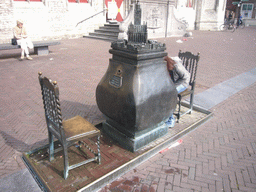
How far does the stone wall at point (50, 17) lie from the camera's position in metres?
12.0

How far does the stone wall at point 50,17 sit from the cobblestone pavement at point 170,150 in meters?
5.62

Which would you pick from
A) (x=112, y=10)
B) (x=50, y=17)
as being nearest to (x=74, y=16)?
(x=50, y=17)

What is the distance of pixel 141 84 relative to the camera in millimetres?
2891

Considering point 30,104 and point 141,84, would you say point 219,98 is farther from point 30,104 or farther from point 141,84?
point 30,104

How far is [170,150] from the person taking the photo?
10.9ft

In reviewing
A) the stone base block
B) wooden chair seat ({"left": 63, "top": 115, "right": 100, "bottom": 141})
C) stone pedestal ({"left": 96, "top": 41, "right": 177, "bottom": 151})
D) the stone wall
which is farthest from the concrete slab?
the stone wall

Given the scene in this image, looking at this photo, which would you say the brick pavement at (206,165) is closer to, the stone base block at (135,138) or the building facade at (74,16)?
the stone base block at (135,138)

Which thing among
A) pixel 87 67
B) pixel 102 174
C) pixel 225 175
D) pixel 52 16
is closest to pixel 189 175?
pixel 225 175

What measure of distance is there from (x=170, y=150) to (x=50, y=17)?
1304 centimetres

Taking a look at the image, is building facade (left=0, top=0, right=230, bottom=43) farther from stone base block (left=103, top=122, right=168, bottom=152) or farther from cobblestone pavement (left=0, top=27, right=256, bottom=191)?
stone base block (left=103, top=122, right=168, bottom=152)

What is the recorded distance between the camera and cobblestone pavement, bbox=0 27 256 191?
8.95 ft

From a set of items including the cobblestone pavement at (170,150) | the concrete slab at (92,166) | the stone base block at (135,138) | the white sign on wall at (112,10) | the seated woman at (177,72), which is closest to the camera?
the concrete slab at (92,166)

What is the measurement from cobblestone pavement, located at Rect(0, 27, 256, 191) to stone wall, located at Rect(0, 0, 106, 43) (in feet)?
18.4

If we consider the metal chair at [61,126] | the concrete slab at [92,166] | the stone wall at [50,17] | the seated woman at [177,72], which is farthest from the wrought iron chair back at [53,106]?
the stone wall at [50,17]
